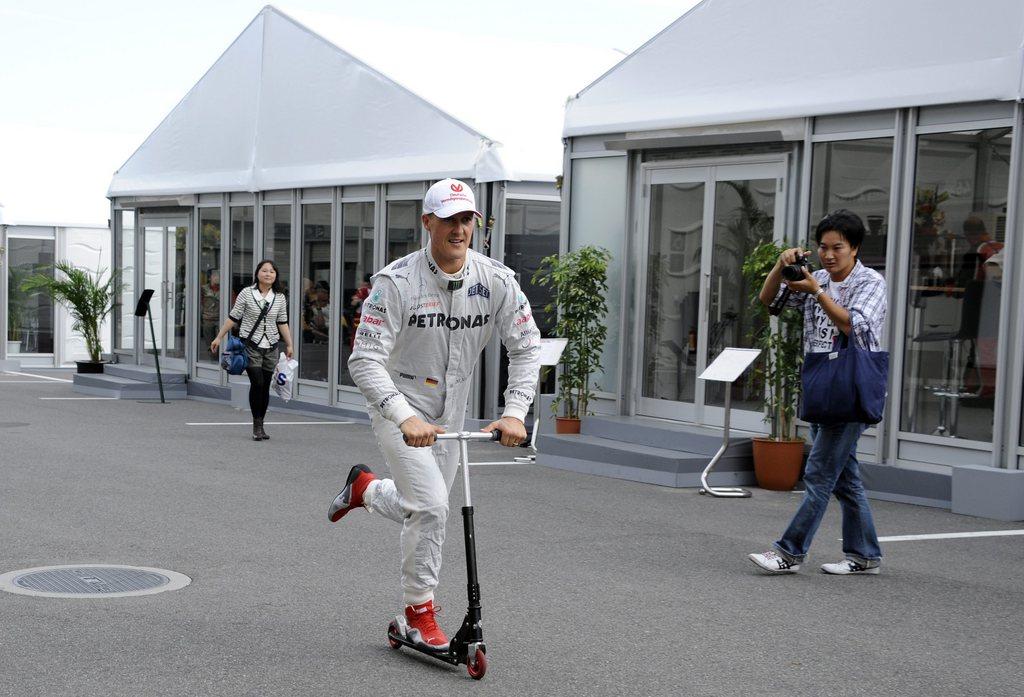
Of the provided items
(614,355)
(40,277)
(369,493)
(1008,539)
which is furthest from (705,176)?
(40,277)

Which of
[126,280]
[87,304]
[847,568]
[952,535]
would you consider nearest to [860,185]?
[952,535]

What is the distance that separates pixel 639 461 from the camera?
11766mm

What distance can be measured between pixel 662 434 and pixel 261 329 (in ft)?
14.4

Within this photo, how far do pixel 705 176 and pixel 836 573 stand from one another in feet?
19.6

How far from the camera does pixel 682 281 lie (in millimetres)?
13164

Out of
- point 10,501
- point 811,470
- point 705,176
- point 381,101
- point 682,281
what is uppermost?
point 381,101

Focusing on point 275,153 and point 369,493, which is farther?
A: point 275,153

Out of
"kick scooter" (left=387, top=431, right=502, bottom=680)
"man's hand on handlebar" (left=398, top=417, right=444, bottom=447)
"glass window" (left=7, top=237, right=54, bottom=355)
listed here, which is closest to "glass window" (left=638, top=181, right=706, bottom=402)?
"kick scooter" (left=387, top=431, right=502, bottom=680)

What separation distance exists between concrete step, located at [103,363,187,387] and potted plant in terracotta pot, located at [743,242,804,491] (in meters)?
11.3

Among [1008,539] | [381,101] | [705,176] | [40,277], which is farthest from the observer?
[40,277]

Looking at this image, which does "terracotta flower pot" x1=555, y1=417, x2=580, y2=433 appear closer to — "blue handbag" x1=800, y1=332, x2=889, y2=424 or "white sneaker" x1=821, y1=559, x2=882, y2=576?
"white sneaker" x1=821, y1=559, x2=882, y2=576

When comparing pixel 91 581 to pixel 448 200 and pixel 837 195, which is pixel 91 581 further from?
pixel 837 195

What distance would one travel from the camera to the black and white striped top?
14.1 metres

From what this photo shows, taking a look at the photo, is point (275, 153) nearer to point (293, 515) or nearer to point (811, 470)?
point (293, 515)
